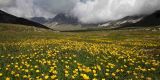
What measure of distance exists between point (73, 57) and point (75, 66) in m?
3.00

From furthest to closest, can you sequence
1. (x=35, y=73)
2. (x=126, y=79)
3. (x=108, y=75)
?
1. (x=35, y=73)
2. (x=108, y=75)
3. (x=126, y=79)

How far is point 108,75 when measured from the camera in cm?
963

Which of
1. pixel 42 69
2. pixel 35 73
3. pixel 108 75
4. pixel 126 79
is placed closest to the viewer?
pixel 126 79

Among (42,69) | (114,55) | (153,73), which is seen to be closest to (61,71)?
(42,69)

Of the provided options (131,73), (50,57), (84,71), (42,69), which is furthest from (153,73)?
(50,57)

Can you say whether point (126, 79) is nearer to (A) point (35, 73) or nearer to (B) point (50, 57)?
(A) point (35, 73)

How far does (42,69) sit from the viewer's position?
11016 millimetres

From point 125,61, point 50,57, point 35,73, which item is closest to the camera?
point 35,73

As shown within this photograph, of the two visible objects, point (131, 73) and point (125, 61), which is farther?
point (125, 61)

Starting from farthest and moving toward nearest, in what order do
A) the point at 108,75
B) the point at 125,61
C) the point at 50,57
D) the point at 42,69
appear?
the point at 50,57
the point at 125,61
the point at 42,69
the point at 108,75

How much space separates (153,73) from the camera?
10164 millimetres

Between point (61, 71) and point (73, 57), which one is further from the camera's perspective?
point (73, 57)

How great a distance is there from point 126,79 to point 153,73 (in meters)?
1.76

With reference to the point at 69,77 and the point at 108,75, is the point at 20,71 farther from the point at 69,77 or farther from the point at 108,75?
the point at 108,75
